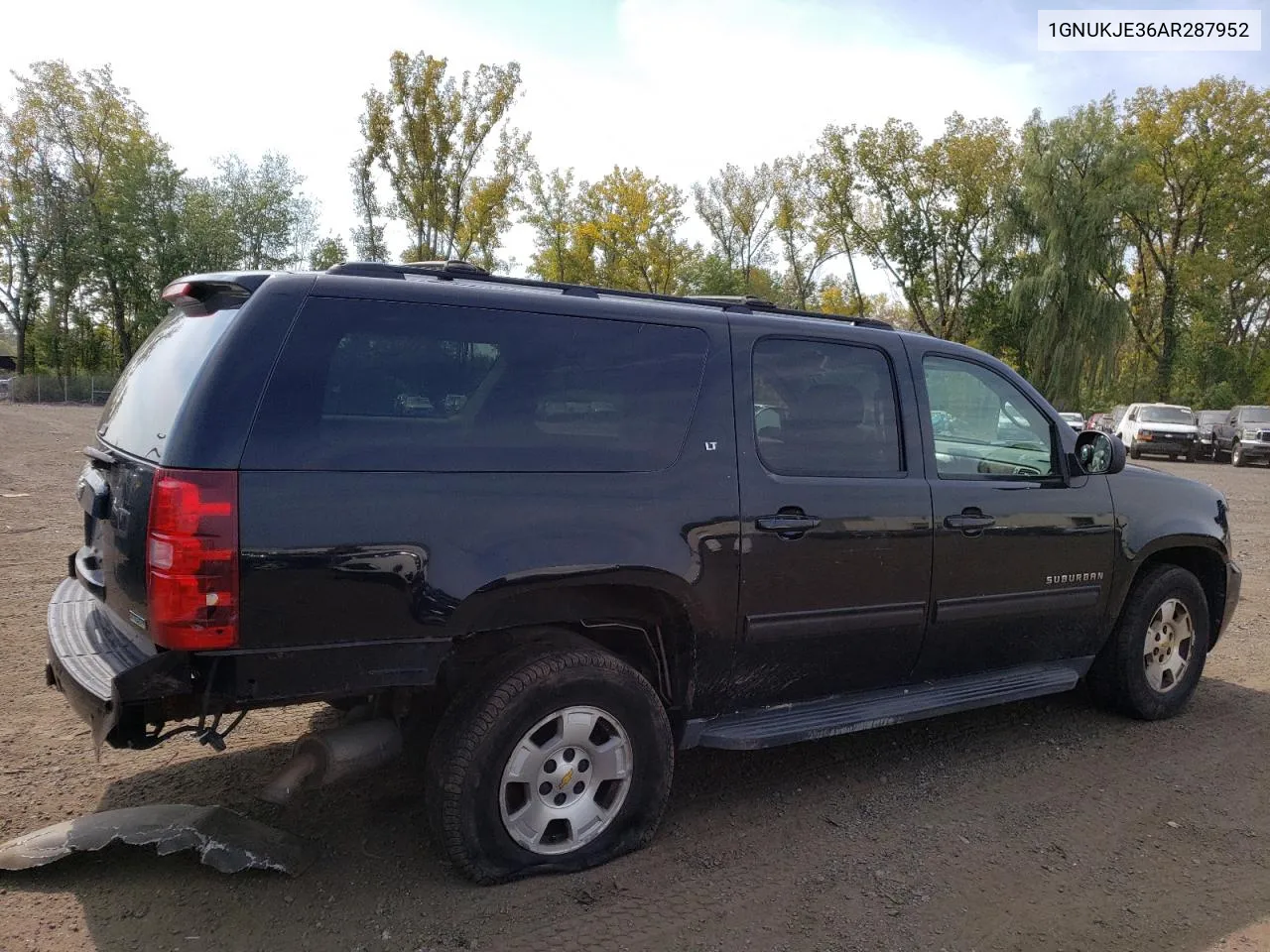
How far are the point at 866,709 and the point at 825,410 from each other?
1.21 metres

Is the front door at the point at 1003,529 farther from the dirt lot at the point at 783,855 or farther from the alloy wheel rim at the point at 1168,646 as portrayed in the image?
the dirt lot at the point at 783,855

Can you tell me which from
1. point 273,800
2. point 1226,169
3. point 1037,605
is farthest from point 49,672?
point 1226,169

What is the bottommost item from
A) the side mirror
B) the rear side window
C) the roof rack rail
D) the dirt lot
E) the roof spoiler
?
the dirt lot

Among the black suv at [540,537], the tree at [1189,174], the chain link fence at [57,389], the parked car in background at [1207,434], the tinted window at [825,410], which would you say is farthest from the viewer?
the chain link fence at [57,389]

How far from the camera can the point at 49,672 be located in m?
3.20

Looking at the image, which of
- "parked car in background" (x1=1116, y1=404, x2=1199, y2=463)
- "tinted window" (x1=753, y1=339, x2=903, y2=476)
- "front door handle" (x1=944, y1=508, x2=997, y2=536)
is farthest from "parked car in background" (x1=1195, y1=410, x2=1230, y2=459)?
"tinted window" (x1=753, y1=339, x2=903, y2=476)

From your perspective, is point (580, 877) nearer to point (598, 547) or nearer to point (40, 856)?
point (598, 547)

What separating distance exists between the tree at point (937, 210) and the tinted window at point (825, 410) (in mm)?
40702

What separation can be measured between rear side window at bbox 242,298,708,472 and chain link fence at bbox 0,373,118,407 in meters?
49.8

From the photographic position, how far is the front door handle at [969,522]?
4.02 metres

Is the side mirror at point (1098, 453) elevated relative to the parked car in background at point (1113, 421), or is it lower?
lower

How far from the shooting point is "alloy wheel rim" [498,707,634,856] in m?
3.11

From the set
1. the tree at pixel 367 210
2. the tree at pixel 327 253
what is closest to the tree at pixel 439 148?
the tree at pixel 367 210

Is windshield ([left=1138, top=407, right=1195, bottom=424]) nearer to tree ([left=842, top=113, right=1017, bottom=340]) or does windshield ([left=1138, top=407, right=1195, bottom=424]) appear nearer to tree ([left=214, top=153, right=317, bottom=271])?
tree ([left=842, top=113, right=1017, bottom=340])
